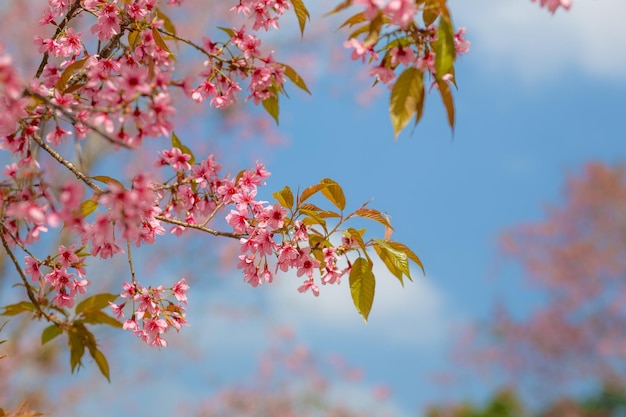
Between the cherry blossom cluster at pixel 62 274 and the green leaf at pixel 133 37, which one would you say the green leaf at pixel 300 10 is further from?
the cherry blossom cluster at pixel 62 274

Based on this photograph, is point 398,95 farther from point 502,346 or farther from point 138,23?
point 502,346

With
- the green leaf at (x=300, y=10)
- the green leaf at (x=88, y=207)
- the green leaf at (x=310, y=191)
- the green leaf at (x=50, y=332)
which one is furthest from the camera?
the green leaf at (x=50, y=332)

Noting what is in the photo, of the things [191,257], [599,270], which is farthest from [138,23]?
[599,270]

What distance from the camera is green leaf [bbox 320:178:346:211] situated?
145 cm

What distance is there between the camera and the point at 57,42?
67.2 inches

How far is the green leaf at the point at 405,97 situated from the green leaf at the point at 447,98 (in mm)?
38

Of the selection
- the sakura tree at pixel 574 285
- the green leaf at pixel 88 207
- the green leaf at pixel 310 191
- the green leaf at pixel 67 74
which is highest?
the sakura tree at pixel 574 285

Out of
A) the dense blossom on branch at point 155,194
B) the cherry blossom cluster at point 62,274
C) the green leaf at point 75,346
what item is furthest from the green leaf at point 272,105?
the green leaf at point 75,346

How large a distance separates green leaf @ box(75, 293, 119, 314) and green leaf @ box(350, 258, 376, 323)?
2.19 ft

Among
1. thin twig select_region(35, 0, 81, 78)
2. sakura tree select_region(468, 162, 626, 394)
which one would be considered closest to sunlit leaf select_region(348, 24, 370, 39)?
thin twig select_region(35, 0, 81, 78)

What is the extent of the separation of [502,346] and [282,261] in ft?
39.7

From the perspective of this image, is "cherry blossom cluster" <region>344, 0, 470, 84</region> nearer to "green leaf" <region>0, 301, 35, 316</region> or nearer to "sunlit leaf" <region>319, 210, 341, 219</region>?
"sunlit leaf" <region>319, 210, 341, 219</region>

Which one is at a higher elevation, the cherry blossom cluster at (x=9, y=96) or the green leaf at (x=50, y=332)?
the cherry blossom cluster at (x=9, y=96)

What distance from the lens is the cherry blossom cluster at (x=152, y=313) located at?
5.22ft
